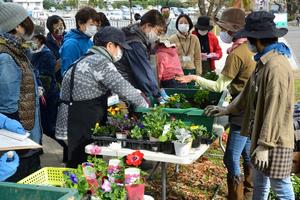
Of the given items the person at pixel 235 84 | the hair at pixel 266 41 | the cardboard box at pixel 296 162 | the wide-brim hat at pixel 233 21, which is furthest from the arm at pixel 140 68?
the cardboard box at pixel 296 162

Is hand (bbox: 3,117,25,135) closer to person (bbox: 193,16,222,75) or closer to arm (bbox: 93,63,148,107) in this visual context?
arm (bbox: 93,63,148,107)

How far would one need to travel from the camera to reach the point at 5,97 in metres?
3.00

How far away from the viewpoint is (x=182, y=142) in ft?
9.70

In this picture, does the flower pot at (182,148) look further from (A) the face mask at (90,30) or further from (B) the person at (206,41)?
(B) the person at (206,41)

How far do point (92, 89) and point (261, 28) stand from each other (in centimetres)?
131

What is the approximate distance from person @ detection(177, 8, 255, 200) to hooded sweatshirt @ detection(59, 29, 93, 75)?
1.40 metres

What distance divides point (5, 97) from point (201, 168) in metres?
2.75

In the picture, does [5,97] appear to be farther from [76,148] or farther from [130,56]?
[130,56]

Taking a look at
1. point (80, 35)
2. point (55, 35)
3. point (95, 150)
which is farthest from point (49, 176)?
point (55, 35)

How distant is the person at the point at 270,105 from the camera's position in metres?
2.73

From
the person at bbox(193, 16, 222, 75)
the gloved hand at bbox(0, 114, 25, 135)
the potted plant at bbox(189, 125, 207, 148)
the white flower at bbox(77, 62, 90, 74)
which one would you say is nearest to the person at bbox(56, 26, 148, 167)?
the white flower at bbox(77, 62, 90, 74)

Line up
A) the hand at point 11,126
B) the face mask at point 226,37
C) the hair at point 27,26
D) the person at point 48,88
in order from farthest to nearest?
the person at point 48,88 → the face mask at point 226,37 → the hair at point 27,26 → the hand at point 11,126

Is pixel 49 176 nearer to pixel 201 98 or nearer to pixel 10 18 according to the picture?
pixel 10 18

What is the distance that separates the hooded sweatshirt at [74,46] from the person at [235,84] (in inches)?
55.2
